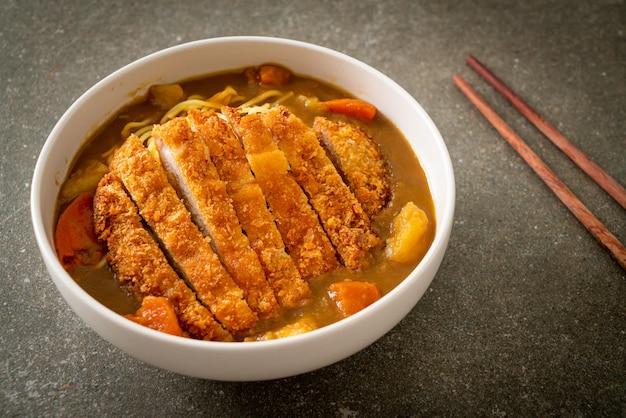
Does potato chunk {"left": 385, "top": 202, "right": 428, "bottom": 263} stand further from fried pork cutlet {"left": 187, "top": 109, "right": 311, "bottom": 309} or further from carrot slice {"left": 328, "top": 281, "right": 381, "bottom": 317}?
fried pork cutlet {"left": 187, "top": 109, "right": 311, "bottom": 309}

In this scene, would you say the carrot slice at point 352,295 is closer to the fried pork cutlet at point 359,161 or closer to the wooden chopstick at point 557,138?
the fried pork cutlet at point 359,161

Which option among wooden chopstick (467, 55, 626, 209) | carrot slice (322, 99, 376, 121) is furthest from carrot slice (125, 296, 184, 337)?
wooden chopstick (467, 55, 626, 209)

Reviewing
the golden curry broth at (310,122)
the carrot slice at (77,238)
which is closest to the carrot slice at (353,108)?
the golden curry broth at (310,122)

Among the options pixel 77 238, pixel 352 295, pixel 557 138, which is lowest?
pixel 557 138

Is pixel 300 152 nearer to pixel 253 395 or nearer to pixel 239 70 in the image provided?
pixel 239 70

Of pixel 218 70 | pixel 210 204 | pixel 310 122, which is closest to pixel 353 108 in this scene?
pixel 310 122

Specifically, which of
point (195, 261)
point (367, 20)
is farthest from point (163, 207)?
point (367, 20)

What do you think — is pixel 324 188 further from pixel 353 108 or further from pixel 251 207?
pixel 353 108
